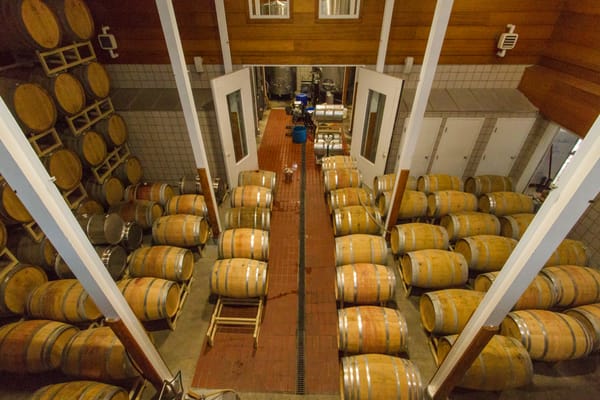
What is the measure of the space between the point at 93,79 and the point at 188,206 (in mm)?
2801

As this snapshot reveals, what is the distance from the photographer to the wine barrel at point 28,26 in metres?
3.52

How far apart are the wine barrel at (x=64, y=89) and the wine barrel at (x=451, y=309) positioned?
605 cm

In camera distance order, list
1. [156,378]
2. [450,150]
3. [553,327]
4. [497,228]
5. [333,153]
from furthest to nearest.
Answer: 1. [333,153]
2. [450,150]
3. [497,228]
4. [553,327]
5. [156,378]

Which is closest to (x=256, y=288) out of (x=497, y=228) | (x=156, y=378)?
(x=156, y=378)

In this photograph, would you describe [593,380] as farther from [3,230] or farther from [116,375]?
[3,230]

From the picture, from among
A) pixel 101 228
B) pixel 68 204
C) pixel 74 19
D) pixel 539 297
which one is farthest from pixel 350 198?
pixel 74 19

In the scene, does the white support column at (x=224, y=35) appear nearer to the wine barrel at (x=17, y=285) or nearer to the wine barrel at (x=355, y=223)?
the wine barrel at (x=355, y=223)

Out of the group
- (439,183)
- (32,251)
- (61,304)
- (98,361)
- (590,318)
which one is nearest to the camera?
(98,361)

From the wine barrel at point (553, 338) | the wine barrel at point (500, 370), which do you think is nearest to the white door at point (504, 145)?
the wine barrel at point (553, 338)

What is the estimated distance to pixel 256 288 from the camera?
12.0 feet

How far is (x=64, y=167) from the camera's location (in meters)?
4.37

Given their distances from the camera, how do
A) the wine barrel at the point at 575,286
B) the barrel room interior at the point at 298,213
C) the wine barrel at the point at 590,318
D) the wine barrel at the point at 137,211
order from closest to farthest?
1. the barrel room interior at the point at 298,213
2. the wine barrel at the point at 590,318
3. the wine barrel at the point at 575,286
4. the wine barrel at the point at 137,211

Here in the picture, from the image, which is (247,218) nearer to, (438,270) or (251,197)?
(251,197)

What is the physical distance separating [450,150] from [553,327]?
386 centimetres
